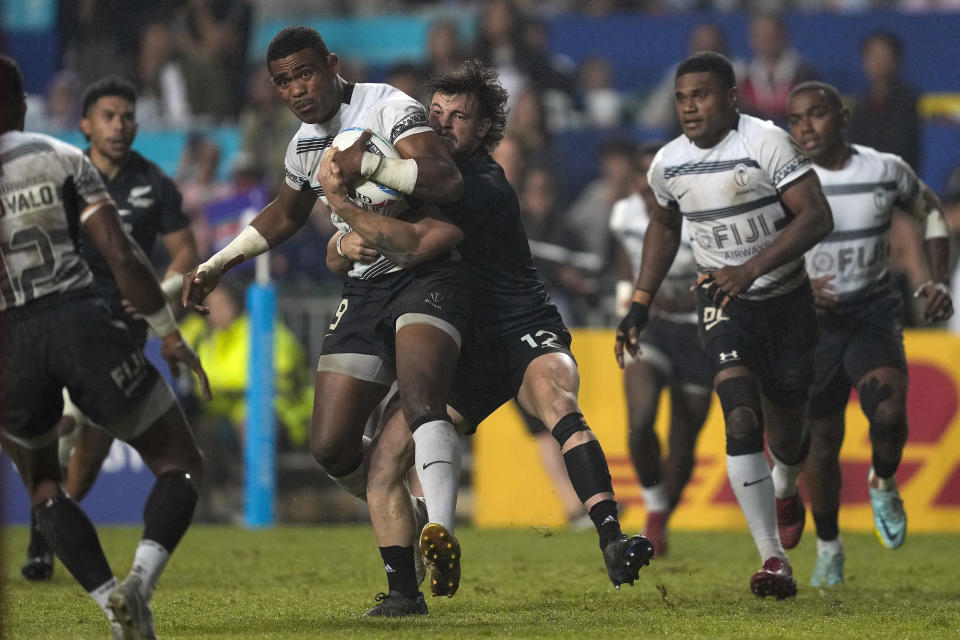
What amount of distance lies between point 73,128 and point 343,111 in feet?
38.6

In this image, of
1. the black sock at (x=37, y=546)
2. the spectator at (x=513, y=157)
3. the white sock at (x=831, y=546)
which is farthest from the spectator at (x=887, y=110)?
the black sock at (x=37, y=546)

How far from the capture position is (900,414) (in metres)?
8.34

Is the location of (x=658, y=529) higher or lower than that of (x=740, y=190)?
lower

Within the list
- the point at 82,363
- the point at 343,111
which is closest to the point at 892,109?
the point at 343,111

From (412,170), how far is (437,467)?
1233mm

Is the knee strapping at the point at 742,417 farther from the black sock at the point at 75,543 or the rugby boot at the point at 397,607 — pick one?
the black sock at the point at 75,543

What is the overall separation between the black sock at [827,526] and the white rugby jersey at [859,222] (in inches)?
47.8

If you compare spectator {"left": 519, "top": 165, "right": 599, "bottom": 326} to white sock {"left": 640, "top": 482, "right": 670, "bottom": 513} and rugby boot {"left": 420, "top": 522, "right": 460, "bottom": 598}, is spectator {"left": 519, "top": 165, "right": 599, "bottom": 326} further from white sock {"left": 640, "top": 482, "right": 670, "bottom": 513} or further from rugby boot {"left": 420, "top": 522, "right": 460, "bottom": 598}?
rugby boot {"left": 420, "top": 522, "right": 460, "bottom": 598}

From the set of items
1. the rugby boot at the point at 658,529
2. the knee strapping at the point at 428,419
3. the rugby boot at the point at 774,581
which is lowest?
the rugby boot at the point at 658,529

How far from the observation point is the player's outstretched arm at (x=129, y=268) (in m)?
5.57

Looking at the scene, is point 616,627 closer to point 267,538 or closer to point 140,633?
point 140,633

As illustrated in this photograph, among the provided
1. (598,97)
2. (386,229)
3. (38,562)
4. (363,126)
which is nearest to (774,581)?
(386,229)

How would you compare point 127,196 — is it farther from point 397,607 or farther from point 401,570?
point 397,607

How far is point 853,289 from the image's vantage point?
8539 mm
